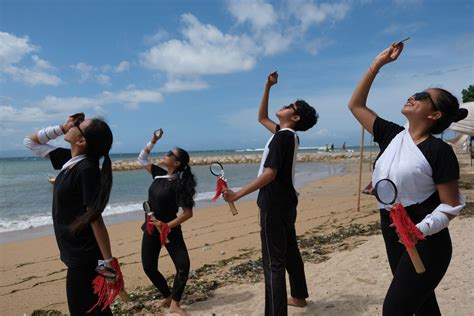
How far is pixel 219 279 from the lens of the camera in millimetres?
5641

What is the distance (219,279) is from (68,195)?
3.40 m

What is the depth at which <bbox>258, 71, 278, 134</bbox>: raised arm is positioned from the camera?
14.1 feet

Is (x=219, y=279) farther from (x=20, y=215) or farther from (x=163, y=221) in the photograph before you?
(x=20, y=215)

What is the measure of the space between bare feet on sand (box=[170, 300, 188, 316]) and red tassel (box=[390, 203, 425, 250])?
9.25 feet

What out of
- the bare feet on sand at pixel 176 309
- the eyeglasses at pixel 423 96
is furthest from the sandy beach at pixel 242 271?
the eyeglasses at pixel 423 96

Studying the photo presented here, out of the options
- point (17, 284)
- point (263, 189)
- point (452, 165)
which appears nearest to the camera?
point (452, 165)

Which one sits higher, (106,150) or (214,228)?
(106,150)

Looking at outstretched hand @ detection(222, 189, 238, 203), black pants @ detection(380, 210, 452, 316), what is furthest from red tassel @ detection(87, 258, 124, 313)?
black pants @ detection(380, 210, 452, 316)

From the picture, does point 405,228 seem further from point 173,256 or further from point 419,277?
point 173,256

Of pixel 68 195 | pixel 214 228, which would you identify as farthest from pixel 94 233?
pixel 214 228

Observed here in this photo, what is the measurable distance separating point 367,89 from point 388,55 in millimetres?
270

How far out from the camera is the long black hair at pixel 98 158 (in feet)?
8.70

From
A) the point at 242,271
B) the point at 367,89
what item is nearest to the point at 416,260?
the point at 367,89

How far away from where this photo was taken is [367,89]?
2.88m
